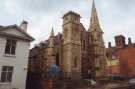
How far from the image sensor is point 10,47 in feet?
75.1

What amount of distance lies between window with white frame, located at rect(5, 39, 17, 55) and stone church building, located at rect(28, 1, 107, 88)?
10032 millimetres

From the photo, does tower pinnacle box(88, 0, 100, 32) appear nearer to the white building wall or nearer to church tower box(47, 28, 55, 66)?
church tower box(47, 28, 55, 66)

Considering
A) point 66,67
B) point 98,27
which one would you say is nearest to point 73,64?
point 66,67

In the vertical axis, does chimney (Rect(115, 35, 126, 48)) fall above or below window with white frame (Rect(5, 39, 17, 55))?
above

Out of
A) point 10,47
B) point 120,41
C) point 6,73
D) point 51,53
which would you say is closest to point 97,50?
point 51,53

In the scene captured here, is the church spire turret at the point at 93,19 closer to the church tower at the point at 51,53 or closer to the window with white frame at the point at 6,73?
the church tower at the point at 51,53

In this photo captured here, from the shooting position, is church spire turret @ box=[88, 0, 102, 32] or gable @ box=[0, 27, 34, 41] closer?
gable @ box=[0, 27, 34, 41]

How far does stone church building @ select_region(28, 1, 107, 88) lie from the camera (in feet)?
106

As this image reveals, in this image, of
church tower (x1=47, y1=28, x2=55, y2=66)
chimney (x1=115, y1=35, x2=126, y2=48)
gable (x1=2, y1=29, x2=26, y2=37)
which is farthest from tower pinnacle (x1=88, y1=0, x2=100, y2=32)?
gable (x1=2, y1=29, x2=26, y2=37)

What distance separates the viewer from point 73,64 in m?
32.0

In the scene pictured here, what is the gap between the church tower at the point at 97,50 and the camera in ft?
119

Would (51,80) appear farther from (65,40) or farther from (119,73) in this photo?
(119,73)

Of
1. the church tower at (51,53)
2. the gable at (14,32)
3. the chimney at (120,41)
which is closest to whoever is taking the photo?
the gable at (14,32)

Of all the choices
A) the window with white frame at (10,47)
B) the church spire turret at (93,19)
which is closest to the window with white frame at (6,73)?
the window with white frame at (10,47)
